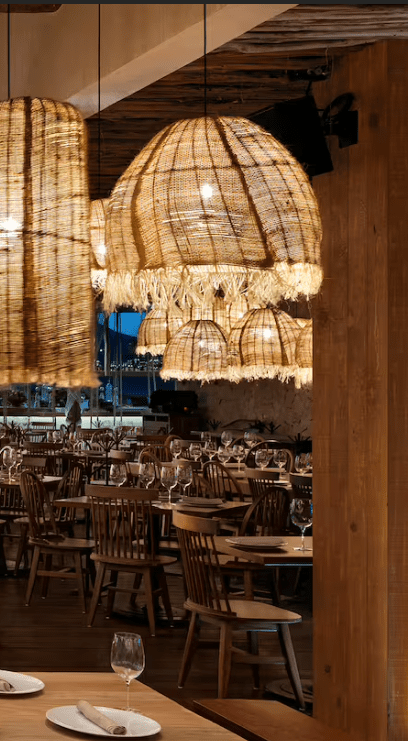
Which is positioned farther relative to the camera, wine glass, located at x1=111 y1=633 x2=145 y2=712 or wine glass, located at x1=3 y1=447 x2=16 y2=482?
wine glass, located at x1=3 y1=447 x2=16 y2=482

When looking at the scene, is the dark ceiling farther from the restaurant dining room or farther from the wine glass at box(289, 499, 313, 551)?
the wine glass at box(289, 499, 313, 551)

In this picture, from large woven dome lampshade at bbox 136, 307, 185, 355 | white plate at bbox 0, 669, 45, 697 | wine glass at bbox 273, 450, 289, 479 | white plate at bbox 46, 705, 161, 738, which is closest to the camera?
white plate at bbox 46, 705, 161, 738

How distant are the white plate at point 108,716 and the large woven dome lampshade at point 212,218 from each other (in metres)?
1.01

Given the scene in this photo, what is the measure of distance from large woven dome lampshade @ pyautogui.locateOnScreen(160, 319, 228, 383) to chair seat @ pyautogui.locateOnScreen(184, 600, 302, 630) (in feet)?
4.31

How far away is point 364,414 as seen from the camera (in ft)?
14.8

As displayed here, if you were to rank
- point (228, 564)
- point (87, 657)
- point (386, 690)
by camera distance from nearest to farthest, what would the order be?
point (386, 690)
point (228, 564)
point (87, 657)

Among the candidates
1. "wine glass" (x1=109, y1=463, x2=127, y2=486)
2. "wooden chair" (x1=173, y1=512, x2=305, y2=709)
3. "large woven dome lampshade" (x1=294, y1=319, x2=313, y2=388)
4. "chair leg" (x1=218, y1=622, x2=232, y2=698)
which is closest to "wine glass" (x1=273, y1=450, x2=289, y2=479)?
"wine glass" (x1=109, y1=463, x2=127, y2=486)

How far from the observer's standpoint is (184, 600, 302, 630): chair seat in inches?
Result: 207

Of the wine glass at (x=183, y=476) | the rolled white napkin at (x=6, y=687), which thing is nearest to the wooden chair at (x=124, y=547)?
the wine glass at (x=183, y=476)

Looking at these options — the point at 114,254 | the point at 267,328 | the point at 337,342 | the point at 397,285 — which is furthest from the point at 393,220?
the point at 267,328

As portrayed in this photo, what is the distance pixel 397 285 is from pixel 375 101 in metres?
0.82

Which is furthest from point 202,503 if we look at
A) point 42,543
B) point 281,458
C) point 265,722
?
point 265,722

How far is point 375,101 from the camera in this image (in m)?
4.45

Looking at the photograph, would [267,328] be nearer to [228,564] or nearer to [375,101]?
[228,564]
